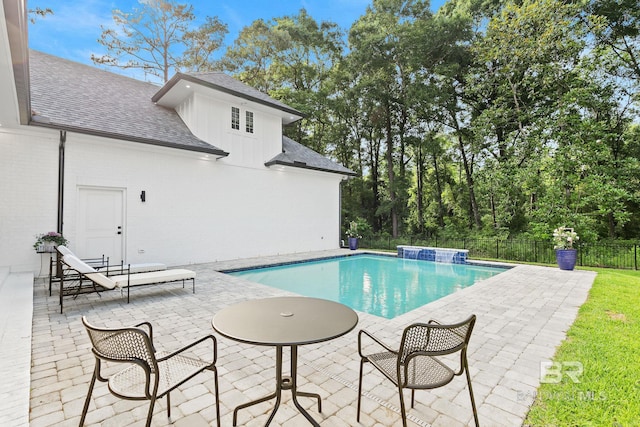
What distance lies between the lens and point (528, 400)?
7.93ft

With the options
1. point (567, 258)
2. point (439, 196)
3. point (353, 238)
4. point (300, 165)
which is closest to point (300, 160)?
point (300, 165)

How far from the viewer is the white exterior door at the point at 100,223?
7477 mm

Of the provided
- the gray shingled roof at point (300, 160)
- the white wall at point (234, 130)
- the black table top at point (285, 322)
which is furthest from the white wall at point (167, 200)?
the black table top at point (285, 322)

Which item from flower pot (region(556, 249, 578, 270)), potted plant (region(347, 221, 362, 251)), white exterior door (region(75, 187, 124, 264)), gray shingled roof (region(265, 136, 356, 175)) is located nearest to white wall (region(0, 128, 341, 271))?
white exterior door (region(75, 187, 124, 264))

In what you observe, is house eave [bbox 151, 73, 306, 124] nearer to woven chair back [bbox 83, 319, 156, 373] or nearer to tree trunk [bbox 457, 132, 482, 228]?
woven chair back [bbox 83, 319, 156, 373]

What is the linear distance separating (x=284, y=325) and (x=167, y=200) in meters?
8.09

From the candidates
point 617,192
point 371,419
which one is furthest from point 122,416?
point 617,192

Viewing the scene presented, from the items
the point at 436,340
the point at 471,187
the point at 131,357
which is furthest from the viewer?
the point at 471,187

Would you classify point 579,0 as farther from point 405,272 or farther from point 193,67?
point 193,67

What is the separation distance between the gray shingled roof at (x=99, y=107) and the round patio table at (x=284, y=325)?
7.45m

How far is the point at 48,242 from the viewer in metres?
6.54

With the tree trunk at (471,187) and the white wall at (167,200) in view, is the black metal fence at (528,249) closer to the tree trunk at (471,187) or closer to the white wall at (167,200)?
the tree trunk at (471,187)

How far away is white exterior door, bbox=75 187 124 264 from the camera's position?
24.5 feet

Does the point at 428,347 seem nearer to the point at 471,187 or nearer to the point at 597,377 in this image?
the point at 597,377
